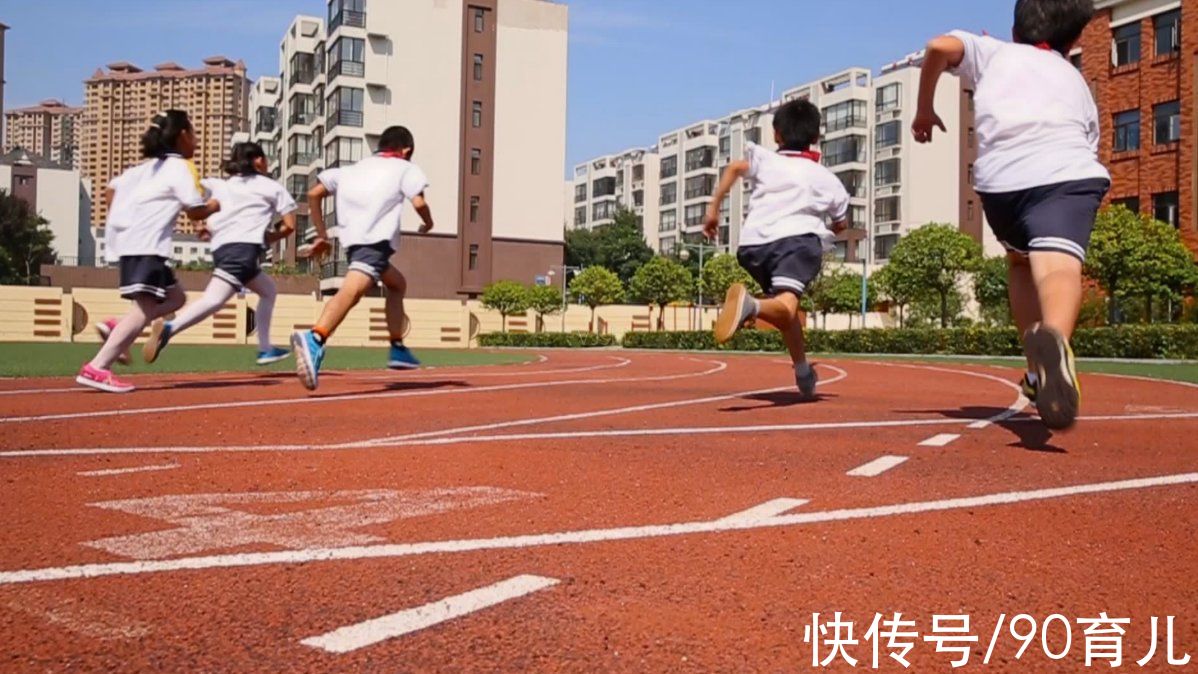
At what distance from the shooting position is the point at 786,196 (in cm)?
720

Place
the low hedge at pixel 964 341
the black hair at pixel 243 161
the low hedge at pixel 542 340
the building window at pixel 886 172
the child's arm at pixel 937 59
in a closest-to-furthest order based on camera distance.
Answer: the child's arm at pixel 937 59 → the black hair at pixel 243 161 → the low hedge at pixel 964 341 → the low hedge at pixel 542 340 → the building window at pixel 886 172

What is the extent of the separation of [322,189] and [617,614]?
6.74 metres

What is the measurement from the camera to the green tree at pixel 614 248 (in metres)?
97.1

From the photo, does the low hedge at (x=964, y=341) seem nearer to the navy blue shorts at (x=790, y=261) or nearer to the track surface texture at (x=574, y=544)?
the navy blue shorts at (x=790, y=261)

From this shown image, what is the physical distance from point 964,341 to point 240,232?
24982 mm

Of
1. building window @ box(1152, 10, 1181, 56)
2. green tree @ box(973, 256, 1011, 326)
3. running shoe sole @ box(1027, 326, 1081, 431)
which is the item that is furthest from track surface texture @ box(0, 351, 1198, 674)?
green tree @ box(973, 256, 1011, 326)

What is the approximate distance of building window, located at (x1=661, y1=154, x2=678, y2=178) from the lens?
107125 millimetres

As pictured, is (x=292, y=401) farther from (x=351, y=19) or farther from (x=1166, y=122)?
(x=351, y=19)

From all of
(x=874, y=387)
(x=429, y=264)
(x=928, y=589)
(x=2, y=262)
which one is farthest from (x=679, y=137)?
(x=928, y=589)

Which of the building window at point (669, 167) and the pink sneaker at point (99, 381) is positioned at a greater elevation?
the building window at point (669, 167)

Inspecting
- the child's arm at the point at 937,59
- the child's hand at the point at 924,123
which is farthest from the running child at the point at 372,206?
the child's arm at the point at 937,59

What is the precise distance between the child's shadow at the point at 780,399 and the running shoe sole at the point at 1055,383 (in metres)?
2.59

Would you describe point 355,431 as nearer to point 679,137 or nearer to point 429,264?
point 429,264

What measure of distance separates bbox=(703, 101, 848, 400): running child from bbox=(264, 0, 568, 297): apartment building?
173ft
